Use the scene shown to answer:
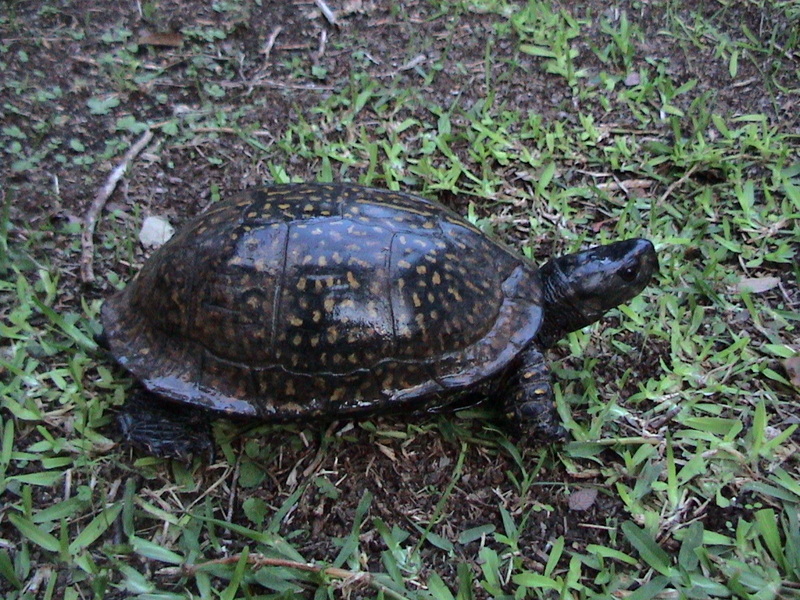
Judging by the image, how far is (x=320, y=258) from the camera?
1966mm

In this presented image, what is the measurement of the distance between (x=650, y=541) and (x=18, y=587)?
1832 millimetres

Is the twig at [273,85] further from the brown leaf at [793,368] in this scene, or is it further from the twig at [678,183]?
the brown leaf at [793,368]

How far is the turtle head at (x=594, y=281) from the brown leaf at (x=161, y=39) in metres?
2.59

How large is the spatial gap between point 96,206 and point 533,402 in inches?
80.3

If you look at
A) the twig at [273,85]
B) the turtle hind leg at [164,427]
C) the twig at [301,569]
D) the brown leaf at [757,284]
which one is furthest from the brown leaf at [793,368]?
the twig at [273,85]

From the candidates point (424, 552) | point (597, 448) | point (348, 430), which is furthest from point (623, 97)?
point (424, 552)

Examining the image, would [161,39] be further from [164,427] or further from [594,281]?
[594,281]

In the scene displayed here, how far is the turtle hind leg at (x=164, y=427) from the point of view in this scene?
2.07m

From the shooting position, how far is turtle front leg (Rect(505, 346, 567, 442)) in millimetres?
2111

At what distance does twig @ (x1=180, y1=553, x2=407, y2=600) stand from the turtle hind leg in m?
0.36

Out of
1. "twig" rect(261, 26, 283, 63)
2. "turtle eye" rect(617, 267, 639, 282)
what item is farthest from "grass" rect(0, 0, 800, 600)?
"turtle eye" rect(617, 267, 639, 282)

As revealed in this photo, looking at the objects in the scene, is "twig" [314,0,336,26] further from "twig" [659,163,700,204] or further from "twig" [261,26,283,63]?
"twig" [659,163,700,204]

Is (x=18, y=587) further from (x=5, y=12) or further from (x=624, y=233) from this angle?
(x=5, y=12)

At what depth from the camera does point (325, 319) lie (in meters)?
1.96
